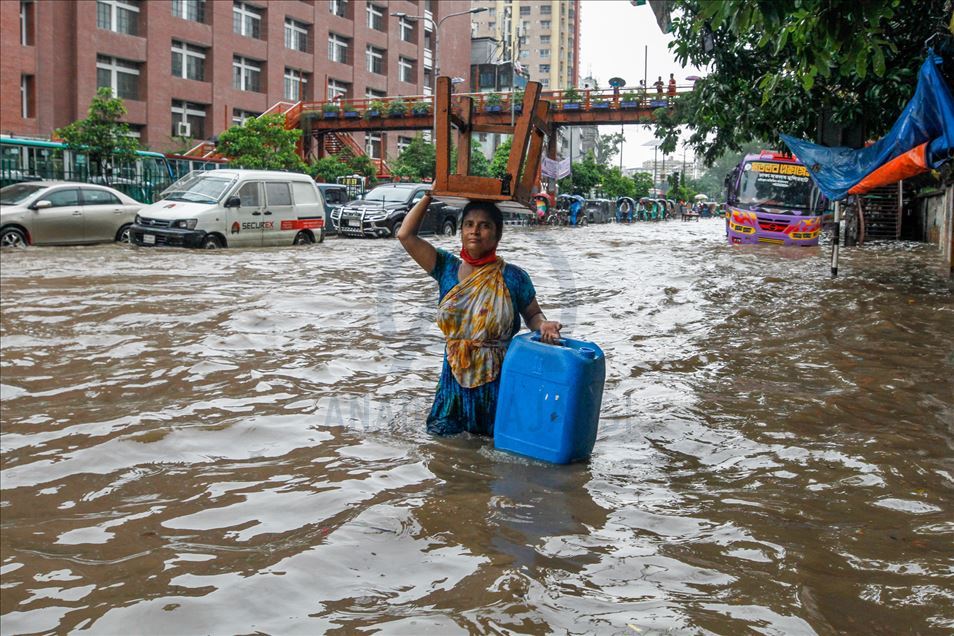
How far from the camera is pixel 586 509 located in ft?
13.2

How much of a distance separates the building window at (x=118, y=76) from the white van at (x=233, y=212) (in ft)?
67.4

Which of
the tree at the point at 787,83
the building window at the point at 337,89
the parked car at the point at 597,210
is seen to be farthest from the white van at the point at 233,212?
the building window at the point at 337,89

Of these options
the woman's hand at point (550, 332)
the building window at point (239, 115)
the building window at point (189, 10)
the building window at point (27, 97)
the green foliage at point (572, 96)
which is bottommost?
the woman's hand at point (550, 332)

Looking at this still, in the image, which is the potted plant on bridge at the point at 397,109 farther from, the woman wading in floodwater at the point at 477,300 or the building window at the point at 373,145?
the woman wading in floodwater at the point at 477,300

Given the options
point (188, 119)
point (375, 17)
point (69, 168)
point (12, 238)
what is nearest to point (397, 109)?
point (188, 119)

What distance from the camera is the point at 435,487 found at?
168 inches

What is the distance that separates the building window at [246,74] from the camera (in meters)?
44.1

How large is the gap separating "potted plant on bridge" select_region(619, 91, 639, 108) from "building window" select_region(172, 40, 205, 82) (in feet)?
61.0

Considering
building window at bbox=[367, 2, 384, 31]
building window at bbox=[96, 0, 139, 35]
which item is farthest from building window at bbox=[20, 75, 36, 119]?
building window at bbox=[367, 2, 384, 31]

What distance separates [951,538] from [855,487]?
2.30 ft

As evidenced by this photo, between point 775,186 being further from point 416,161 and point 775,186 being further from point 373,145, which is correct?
point 373,145

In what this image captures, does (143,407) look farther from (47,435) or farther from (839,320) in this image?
(839,320)

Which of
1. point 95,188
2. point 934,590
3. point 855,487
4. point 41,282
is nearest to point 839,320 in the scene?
point 855,487

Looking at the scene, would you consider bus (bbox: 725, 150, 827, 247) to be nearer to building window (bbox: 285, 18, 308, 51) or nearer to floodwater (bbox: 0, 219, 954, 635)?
floodwater (bbox: 0, 219, 954, 635)
